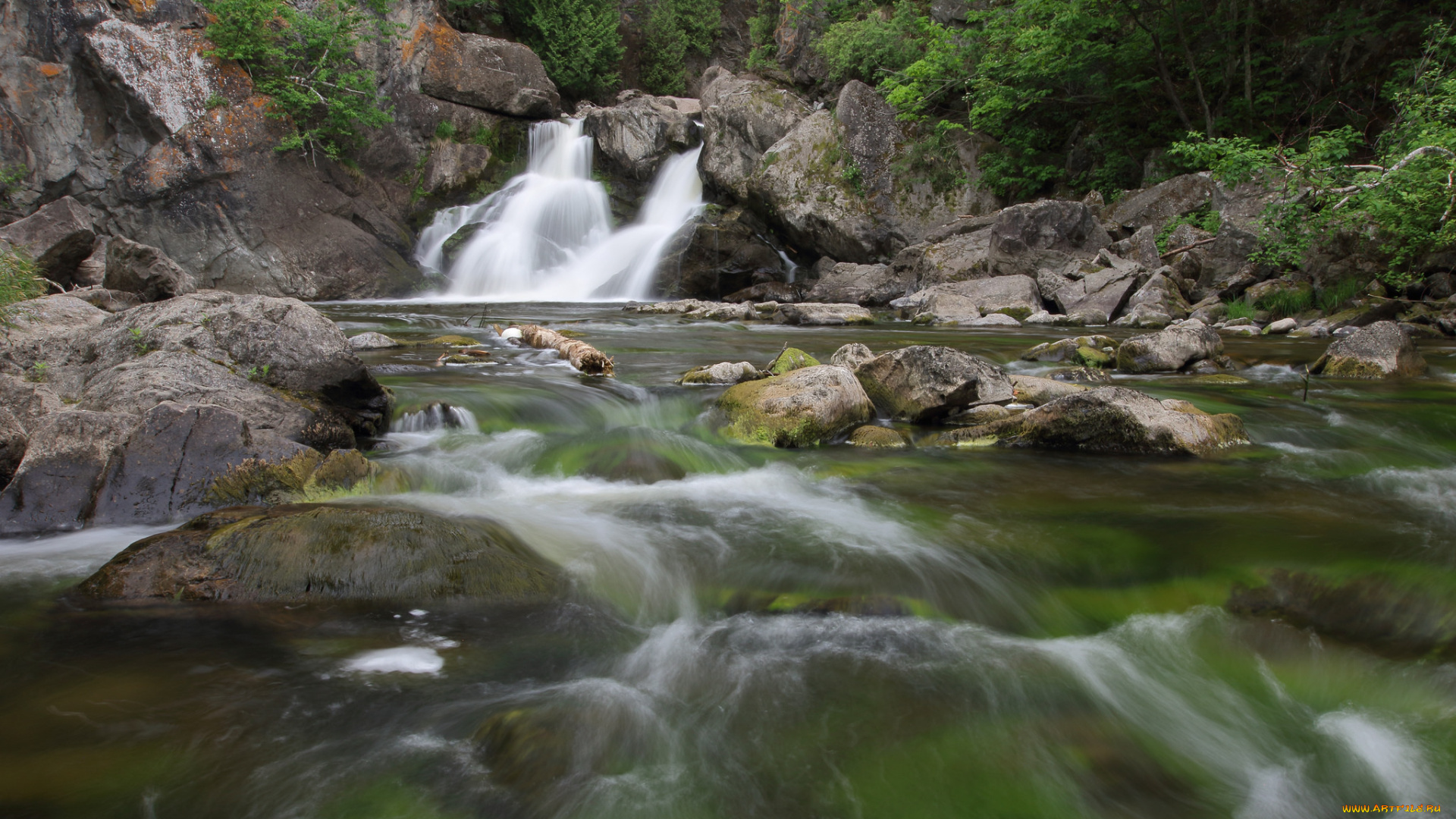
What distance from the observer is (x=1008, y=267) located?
1554 cm

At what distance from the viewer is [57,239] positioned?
11.1m

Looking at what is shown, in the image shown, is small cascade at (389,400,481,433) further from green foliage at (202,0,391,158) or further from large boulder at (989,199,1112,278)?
green foliage at (202,0,391,158)

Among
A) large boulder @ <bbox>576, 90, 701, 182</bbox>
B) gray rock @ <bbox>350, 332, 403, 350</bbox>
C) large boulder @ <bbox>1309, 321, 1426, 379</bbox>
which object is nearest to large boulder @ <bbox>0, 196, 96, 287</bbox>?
gray rock @ <bbox>350, 332, 403, 350</bbox>

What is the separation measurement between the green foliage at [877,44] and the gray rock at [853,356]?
53.9 ft

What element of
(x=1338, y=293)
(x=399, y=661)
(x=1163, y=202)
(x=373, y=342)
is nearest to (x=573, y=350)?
(x=373, y=342)

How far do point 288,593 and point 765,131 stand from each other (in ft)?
69.2

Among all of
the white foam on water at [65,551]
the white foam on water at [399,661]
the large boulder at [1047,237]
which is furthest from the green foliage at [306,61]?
the white foam on water at [399,661]

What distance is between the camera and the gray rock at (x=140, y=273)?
997 cm

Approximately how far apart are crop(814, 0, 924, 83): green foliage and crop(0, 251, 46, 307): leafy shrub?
19360 mm

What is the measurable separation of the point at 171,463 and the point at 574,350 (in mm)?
4727

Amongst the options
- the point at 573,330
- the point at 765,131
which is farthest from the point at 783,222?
the point at 573,330

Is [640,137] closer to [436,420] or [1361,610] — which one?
[436,420]

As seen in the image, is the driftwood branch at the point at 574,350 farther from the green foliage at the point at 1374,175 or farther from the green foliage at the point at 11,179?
the green foliage at the point at 11,179

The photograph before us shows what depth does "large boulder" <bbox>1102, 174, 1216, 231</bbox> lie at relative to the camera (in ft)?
49.3
